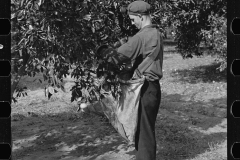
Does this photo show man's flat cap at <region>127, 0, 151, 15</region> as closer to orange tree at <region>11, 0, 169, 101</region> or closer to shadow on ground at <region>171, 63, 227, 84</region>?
orange tree at <region>11, 0, 169, 101</region>

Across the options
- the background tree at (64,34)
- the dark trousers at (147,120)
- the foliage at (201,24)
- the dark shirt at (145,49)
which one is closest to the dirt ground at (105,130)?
the dark trousers at (147,120)

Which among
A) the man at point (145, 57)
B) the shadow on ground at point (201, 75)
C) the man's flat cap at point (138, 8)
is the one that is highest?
the man's flat cap at point (138, 8)

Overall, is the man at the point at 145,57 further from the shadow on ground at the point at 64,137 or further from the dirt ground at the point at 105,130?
the shadow on ground at the point at 64,137

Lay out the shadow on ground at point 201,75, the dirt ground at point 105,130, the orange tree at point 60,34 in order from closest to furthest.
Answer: the orange tree at point 60,34
the dirt ground at point 105,130
the shadow on ground at point 201,75

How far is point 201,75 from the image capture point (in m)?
16.4

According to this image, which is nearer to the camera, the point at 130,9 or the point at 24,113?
the point at 130,9

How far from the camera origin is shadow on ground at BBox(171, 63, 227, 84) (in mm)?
15137

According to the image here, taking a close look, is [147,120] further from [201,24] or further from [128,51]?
[201,24]

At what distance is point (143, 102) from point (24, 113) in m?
5.89

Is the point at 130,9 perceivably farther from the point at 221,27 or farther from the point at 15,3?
the point at 221,27

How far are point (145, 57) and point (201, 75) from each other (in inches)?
473

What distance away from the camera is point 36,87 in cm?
1433

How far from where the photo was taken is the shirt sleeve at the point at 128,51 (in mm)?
4414
